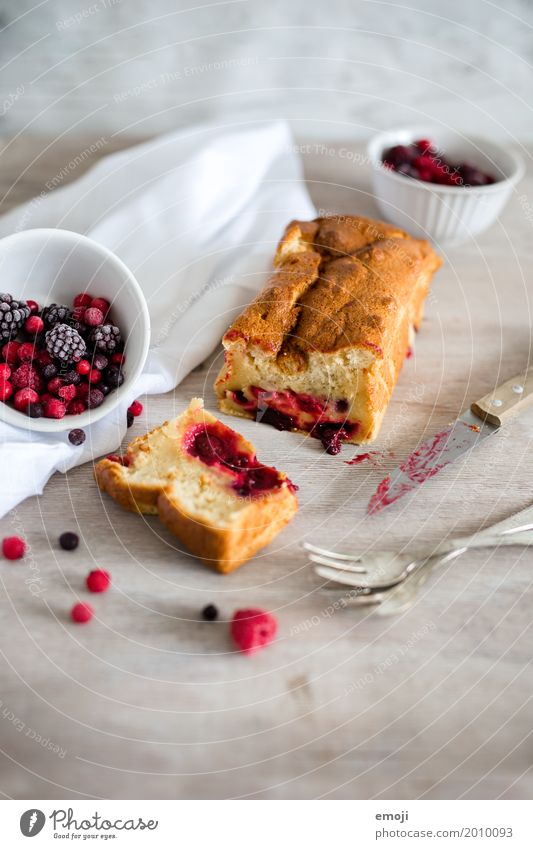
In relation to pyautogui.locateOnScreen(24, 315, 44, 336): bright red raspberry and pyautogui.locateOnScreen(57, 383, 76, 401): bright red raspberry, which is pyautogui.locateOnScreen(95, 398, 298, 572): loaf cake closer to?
pyautogui.locateOnScreen(57, 383, 76, 401): bright red raspberry

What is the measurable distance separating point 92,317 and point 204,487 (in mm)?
1187

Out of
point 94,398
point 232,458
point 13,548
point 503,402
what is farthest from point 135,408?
point 503,402

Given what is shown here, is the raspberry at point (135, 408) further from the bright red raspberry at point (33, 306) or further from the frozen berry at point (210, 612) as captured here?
the frozen berry at point (210, 612)

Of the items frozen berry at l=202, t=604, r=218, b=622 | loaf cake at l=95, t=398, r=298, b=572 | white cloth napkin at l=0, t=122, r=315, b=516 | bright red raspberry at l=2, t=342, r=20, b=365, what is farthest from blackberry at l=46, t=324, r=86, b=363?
frozen berry at l=202, t=604, r=218, b=622

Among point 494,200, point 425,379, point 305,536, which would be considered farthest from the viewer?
point 494,200

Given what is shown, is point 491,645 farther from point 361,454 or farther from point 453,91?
point 453,91

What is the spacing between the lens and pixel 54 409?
12.2 feet

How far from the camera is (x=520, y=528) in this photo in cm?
355

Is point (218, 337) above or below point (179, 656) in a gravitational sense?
above

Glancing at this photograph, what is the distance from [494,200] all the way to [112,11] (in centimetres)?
365

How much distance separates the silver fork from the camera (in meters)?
3.27

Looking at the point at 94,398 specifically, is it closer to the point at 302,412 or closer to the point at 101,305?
the point at 101,305

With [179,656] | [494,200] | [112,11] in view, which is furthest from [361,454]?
[112,11]

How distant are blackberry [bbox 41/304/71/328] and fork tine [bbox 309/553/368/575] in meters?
1.82
